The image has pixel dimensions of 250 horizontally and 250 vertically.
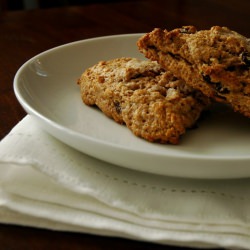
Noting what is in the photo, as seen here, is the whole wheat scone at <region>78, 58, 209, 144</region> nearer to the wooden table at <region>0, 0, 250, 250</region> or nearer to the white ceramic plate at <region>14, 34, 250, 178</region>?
the white ceramic plate at <region>14, 34, 250, 178</region>

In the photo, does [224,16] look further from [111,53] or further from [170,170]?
[170,170]

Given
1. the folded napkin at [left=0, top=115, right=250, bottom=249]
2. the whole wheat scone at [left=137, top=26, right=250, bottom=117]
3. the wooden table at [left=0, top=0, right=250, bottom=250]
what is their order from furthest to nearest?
the wooden table at [left=0, top=0, right=250, bottom=250]
the whole wheat scone at [left=137, top=26, right=250, bottom=117]
the folded napkin at [left=0, top=115, right=250, bottom=249]

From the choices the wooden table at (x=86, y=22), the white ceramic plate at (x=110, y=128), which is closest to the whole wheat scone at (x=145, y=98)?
the white ceramic plate at (x=110, y=128)

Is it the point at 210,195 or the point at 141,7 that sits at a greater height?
the point at 210,195

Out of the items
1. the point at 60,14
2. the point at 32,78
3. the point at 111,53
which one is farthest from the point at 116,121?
the point at 60,14

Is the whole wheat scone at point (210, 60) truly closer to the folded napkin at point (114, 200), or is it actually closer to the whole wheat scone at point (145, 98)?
the whole wheat scone at point (145, 98)

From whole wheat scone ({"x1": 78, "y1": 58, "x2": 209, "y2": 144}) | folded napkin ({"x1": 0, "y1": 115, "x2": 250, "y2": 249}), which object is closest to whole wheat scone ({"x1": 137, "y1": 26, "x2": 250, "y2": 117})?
whole wheat scone ({"x1": 78, "y1": 58, "x2": 209, "y2": 144})
